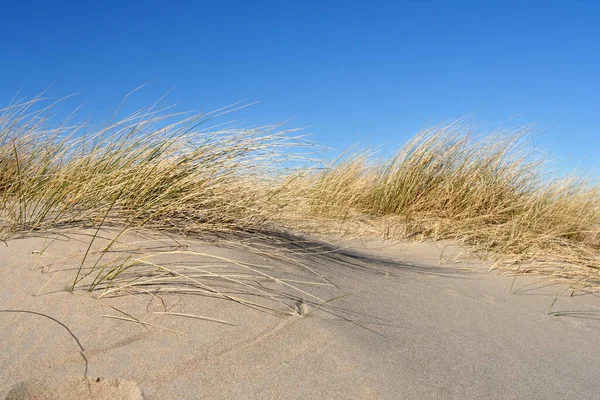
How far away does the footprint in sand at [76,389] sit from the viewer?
1140 millimetres

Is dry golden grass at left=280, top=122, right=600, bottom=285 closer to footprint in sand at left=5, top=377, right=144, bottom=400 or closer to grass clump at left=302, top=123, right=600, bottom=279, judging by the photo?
grass clump at left=302, top=123, right=600, bottom=279

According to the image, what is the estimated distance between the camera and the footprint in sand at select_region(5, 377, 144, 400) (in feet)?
3.74

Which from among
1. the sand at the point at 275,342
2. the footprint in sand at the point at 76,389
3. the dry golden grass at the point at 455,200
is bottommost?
the footprint in sand at the point at 76,389

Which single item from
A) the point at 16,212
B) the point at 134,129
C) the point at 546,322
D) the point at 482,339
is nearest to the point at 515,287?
the point at 546,322

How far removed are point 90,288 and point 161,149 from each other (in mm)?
1189

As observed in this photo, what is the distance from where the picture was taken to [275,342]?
1.37m

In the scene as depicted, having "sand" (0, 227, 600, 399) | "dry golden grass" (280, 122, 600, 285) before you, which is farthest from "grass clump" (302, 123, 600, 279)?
"sand" (0, 227, 600, 399)

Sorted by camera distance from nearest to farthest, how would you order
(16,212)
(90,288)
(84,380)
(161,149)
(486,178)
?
(84,380) → (90,288) → (16,212) → (161,149) → (486,178)

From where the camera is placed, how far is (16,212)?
234 centimetres

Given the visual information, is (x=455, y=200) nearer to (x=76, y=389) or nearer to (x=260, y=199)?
(x=260, y=199)

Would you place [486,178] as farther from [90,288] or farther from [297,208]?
[90,288]

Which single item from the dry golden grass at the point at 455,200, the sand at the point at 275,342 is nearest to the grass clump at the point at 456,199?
the dry golden grass at the point at 455,200

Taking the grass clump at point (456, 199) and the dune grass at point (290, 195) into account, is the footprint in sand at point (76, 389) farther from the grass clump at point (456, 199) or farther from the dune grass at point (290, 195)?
the grass clump at point (456, 199)

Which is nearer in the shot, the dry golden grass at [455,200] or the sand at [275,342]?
the sand at [275,342]
